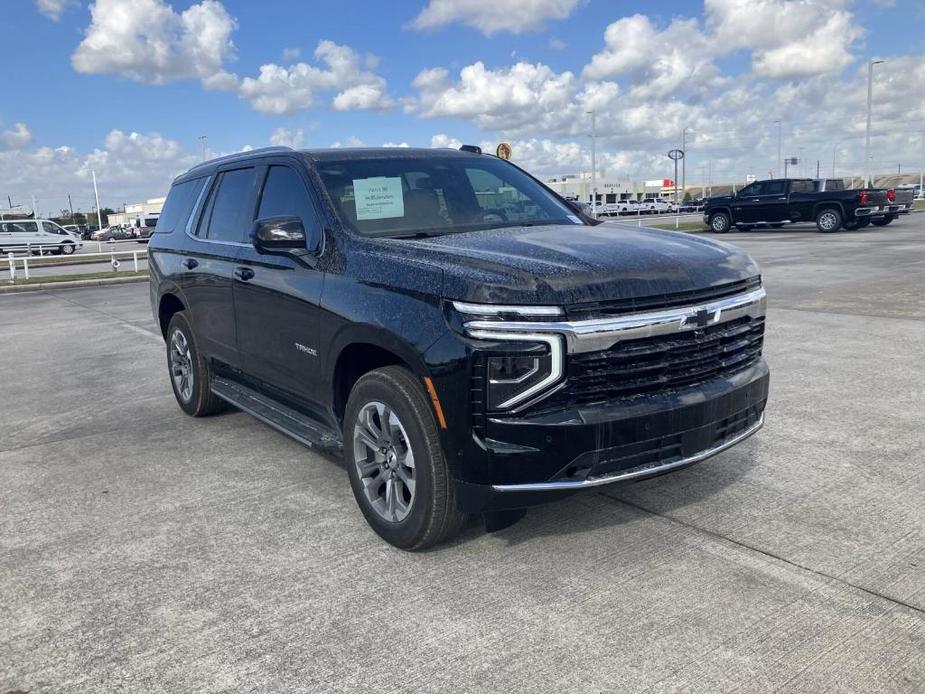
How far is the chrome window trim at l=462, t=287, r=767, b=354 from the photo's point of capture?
3.10 metres

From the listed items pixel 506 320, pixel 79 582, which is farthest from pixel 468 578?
pixel 79 582

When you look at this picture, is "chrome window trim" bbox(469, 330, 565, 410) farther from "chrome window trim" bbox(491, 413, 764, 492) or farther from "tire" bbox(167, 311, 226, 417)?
"tire" bbox(167, 311, 226, 417)

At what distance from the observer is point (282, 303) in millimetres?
4461

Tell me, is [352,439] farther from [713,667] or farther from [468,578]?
[713,667]

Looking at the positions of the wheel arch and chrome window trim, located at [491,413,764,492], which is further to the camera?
the wheel arch

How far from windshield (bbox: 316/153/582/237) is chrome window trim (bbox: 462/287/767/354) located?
1258 millimetres

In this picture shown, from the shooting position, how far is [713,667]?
2.74 meters

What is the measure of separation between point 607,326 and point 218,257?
10.2 ft

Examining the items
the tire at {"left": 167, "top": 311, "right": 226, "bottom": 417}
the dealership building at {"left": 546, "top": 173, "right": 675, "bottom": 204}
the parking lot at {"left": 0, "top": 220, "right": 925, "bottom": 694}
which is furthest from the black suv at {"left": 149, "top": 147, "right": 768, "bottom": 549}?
the dealership building at {"left": 546, "top": 173, "right": 675, "bottom": 204}

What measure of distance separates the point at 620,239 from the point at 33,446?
4.37m

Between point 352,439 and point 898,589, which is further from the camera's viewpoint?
point 352,439

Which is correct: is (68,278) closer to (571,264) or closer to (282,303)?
(282,303)

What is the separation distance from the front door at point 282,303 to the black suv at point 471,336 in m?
0.01

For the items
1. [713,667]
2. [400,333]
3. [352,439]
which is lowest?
[713,667]
